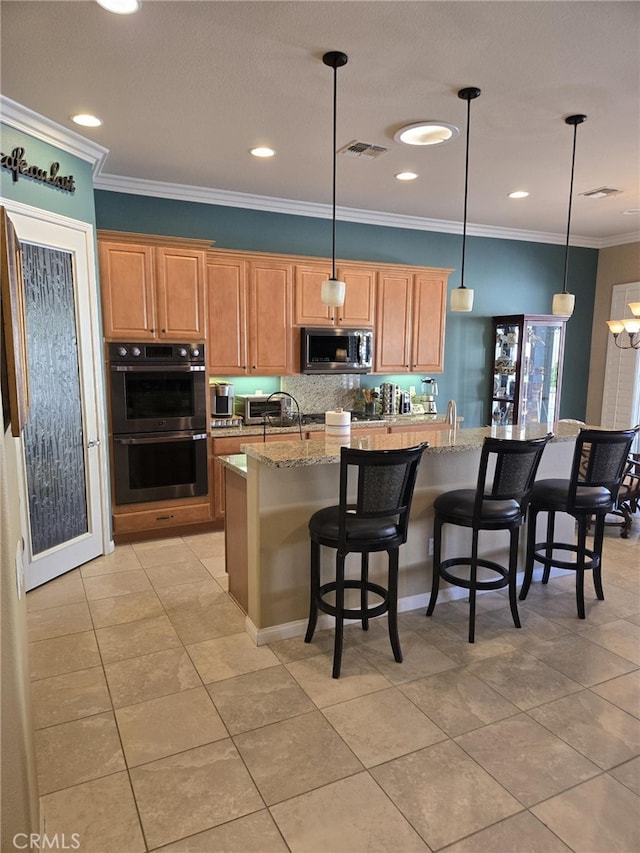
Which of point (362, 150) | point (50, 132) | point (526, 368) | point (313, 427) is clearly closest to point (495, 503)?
point (313, 427)

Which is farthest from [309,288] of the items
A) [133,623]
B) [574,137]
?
[133,623]

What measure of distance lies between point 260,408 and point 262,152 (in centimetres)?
218

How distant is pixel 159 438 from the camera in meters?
4.42

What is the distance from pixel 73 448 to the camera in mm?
3891

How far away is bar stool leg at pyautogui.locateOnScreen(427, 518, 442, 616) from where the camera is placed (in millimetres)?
3168

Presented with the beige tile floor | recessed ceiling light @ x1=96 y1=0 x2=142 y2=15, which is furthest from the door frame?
recessed ceiling light @ x1=96 y1=0 x2=142 y2=15

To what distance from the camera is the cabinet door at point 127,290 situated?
13.7 feet

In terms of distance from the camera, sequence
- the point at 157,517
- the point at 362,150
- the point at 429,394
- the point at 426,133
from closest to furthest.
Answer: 1. the point at 426,133
2. the point at 362,150
3. the point at 157,517
4. the point at 429,394

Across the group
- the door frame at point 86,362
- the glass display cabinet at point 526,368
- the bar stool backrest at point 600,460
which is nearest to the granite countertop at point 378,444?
the bar stool backrest at point 600,460

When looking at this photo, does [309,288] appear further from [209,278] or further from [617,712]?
[617,712]

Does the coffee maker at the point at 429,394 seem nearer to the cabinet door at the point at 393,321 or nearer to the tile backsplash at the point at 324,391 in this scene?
the cabinet door at the point at 393,321

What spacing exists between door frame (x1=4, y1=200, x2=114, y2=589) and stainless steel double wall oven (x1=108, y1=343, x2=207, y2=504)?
15 centimetres

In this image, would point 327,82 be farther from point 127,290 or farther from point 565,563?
point 565,563

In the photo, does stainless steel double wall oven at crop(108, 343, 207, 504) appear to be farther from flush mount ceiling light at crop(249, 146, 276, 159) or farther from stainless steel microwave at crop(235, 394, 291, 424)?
flush mount ceiling light at crop(249, 146, 276, 159)
